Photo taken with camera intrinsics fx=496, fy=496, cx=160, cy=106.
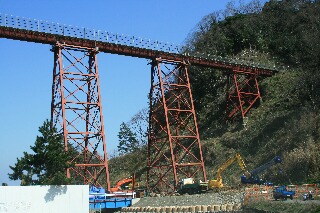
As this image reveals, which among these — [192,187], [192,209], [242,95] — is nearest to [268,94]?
[242,95]

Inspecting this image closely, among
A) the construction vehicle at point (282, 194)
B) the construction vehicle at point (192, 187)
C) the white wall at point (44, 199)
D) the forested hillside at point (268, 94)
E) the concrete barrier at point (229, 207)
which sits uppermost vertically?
the forested hillside at point (268, 94)

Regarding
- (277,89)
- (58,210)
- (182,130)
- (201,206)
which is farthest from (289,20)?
(58,210)

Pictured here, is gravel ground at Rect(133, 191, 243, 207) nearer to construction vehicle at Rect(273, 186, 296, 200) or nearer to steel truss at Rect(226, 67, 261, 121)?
construction vehicle at Rect(273, 186, 296, 200)

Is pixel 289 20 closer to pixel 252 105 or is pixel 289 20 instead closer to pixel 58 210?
pixel 252 105

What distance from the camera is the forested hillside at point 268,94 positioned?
3367 centimetres

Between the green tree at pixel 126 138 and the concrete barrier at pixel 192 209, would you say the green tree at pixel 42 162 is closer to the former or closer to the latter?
the concrete barrier at pixel 192 209

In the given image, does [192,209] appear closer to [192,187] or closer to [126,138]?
[192,187]

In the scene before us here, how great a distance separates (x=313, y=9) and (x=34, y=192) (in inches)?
1504

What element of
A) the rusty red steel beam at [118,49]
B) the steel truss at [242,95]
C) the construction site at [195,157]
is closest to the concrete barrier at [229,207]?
the construction site at [195,157]

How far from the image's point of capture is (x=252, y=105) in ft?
146

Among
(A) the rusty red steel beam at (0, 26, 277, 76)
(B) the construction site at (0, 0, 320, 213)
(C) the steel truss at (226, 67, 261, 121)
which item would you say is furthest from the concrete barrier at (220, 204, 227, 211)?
(C) the steel truss at (226, 67, 261, 121)

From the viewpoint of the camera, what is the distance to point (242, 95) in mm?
45906

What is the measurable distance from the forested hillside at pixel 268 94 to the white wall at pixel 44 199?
13642mm

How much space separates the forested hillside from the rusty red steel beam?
428 cm
